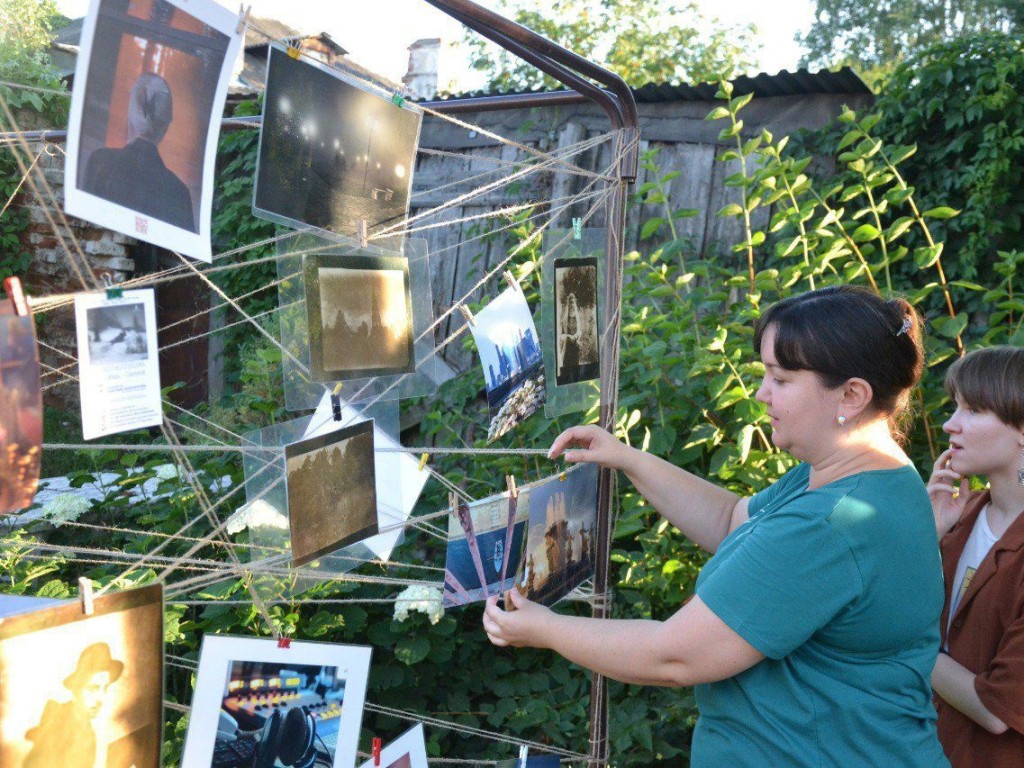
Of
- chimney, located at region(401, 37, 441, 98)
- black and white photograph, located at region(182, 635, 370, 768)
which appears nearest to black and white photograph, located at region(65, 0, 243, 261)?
black and white photograph, located at region(182, 635, 370, 768)

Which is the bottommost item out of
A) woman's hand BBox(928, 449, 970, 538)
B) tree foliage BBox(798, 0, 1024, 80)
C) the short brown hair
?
woman's hand BBox(928, 449, 970, 538)

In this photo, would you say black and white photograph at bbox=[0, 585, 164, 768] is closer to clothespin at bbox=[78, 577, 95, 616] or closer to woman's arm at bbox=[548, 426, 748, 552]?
clothespin at bbox=[78, 577, 95, 616]

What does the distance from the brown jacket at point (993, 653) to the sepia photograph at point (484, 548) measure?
84 centimetres

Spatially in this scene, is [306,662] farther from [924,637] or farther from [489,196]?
[489,196]

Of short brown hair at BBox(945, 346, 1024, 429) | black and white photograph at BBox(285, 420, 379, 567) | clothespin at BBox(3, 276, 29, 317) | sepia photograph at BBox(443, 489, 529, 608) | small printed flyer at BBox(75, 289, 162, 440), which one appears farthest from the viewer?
short brown hair at BBox(945, 346, 1024, 429)

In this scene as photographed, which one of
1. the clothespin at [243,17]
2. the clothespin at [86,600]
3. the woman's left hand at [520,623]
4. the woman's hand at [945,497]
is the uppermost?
the clothespin at [243,17]

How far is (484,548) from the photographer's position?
1603 mm

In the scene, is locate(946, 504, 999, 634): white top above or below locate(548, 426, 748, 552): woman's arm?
below

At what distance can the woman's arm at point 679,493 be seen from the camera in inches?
71.2

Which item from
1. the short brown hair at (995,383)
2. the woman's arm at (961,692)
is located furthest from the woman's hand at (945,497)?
the woman's arm at (961,692)

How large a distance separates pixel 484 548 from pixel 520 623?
0.20m

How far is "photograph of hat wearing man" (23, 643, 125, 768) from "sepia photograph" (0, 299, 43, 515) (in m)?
0.21

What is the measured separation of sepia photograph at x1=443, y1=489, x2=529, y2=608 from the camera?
158 cm

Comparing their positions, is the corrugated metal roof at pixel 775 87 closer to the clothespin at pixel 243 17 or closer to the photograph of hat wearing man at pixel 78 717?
the clothespin at pixel 243 17
